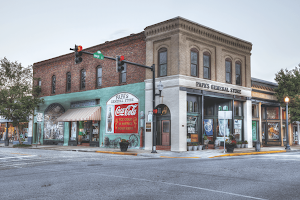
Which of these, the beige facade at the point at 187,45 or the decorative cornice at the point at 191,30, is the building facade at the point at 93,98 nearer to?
the beige facade at the point at 187,45

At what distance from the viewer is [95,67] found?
28250 millimetres

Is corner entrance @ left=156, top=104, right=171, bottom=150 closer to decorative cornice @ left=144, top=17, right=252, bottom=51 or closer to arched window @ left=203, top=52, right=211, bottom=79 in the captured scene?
arched window @ left=203, top=52, right=211, bottom=79

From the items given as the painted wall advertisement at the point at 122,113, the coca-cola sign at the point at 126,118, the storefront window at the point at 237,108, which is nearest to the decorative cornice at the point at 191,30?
the storefront window at the point at 237,108

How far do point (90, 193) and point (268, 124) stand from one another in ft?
82.9

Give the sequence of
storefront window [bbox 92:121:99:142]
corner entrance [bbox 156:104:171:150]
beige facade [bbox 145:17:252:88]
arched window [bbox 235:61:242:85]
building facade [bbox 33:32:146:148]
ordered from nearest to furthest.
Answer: beige facade [bbox 145:17:252:88] < corner entrance [bbox 156:104:171:150] < building facade [bbox 33:32:146:148] < arched window [bbox 235:61:242:85] < storefront window [bbox 92:121:99:142]

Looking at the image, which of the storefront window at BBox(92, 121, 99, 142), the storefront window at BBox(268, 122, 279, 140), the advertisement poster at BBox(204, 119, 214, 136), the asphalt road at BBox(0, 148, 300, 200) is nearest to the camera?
the asphalt road at BBox(0, 148, 300, 200)

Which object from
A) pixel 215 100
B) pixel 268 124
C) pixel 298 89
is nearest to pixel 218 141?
pixel 215 100

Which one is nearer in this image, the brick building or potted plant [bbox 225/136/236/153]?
potted plant [bbox 225/136/236/153]

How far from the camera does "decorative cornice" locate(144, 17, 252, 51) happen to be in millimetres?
22016

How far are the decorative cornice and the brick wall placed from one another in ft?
4.64

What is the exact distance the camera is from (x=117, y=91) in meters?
25.9

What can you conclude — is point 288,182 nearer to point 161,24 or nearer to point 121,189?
point 121,189

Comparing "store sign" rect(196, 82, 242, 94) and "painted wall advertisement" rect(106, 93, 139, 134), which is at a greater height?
"store sign" rect(196, 82, 242, 94)

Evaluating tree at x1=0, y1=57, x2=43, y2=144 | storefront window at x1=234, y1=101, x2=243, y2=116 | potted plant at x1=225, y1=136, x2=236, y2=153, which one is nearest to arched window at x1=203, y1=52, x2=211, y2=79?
storefront window at x1=234, y1=101, x2=243, y2=116
